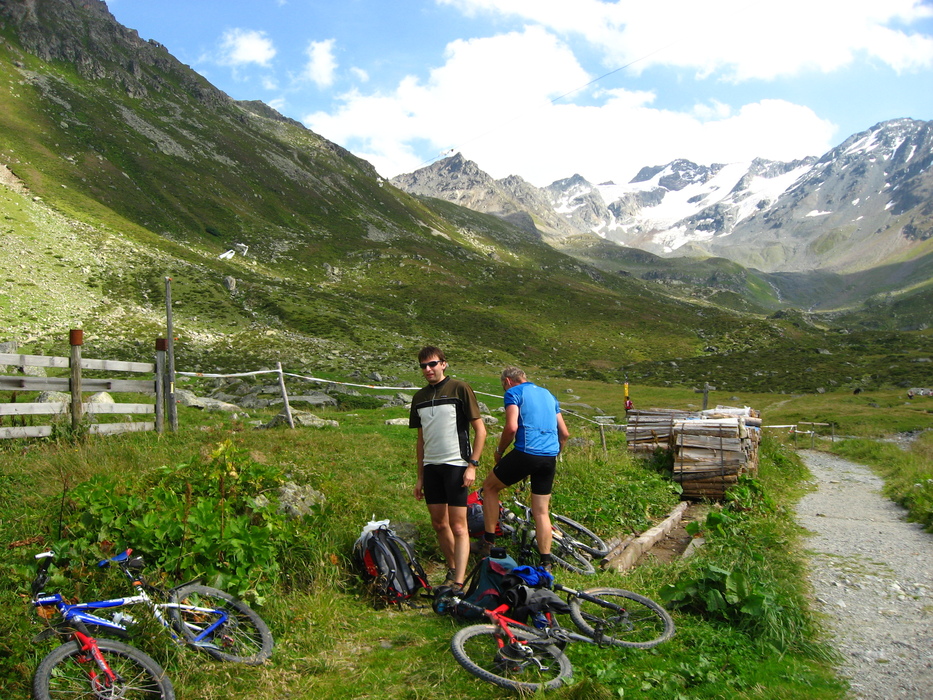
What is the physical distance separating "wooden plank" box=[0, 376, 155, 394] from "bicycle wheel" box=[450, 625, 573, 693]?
350 inches

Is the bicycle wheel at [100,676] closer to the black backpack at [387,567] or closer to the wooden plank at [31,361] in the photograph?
the black backpack at [387,567]

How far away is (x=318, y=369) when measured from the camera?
42688 millimetres

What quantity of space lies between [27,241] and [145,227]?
28082mm

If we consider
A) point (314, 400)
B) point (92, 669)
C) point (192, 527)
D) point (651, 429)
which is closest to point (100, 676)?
point (92, 669)

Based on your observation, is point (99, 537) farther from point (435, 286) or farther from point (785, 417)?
point (435, 286)

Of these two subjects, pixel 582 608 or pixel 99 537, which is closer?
pixel 99 537

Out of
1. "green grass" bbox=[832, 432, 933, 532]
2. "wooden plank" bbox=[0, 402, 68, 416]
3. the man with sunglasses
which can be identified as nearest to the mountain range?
"green grass" bbox=[832, 432, 933, 532]

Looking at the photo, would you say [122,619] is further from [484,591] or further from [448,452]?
[448,452]

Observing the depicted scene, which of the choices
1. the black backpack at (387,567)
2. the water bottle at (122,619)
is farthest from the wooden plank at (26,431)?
the water bottle at (122,619)

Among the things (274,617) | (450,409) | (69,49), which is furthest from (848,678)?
(69,49)

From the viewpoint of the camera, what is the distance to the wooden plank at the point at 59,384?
9.66 meters

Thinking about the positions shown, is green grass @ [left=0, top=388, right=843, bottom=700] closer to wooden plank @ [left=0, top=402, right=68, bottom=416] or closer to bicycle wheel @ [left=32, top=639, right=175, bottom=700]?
bicycle wheel @ [left=32, top=639, right=175, bottom=700]

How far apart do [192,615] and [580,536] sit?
522cm

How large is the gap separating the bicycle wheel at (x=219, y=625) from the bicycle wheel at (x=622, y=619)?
2.86m
